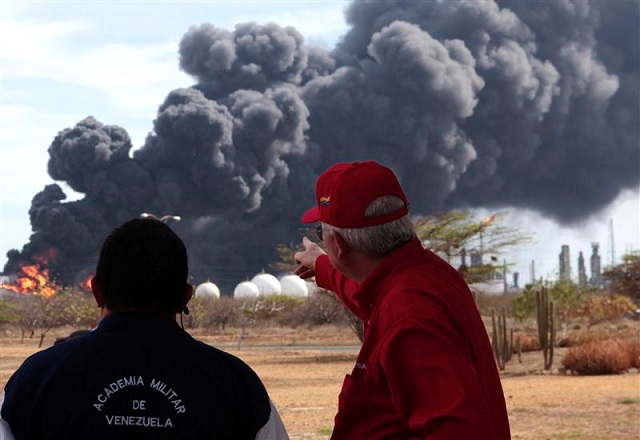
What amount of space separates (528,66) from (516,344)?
285ft

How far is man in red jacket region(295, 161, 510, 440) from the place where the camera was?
320 cm

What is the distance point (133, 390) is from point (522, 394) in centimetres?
2056

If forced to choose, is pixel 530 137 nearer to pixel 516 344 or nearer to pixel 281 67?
pixel 281 67

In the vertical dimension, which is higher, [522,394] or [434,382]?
[434,382]

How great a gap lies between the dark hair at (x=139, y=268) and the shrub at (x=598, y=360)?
2612 cm

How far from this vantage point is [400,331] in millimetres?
3275

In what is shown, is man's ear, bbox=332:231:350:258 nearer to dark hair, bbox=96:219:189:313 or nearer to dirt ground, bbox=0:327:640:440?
dark hair, bbox=96:219:189:313

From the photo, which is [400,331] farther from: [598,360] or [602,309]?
[602,309]

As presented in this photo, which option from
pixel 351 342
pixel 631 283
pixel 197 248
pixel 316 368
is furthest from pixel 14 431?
pixel 197 248

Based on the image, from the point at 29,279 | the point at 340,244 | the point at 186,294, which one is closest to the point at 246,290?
the point at 29,279

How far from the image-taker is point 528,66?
118188 mm

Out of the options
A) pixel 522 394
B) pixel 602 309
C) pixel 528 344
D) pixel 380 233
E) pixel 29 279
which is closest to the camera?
pixel 380 233

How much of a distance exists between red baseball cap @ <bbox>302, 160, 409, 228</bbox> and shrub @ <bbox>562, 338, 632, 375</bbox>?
25585 millimetres

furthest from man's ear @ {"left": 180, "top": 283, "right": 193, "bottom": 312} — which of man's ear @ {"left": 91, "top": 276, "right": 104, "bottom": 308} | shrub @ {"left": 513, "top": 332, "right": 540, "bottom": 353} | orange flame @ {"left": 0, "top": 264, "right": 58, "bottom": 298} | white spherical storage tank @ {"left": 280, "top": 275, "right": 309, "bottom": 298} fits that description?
orange flame @ {"left": 0, "top": 264, "right": 58, "bottom": 298}
